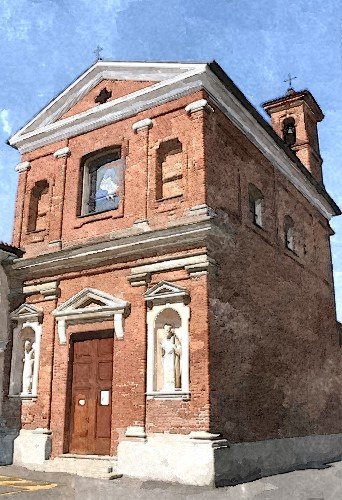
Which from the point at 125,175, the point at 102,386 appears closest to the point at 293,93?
the point at 125,175

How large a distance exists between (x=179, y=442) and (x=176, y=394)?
2.97 ft

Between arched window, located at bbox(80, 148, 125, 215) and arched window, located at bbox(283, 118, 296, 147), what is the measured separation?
29.1 ft

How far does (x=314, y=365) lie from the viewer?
15.3 meters

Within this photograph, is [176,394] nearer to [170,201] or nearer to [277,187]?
[170,201]

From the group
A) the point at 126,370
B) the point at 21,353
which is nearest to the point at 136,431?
the point at 126,370

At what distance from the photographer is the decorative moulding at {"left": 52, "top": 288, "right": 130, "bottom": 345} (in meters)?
11.3

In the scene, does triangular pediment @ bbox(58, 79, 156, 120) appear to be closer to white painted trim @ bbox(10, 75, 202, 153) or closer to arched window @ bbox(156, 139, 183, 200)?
white painted trim @ bbox(10, 75, 202, 153)

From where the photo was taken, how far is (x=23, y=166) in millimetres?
14852

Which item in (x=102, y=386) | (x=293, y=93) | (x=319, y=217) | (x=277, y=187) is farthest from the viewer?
(x=293, y=93)

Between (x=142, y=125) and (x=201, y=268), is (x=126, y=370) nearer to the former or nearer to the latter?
(x=201, y=268)

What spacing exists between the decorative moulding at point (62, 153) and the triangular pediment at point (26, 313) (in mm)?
4230

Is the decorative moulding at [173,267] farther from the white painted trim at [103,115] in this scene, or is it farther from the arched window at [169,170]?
the white painted trim at [103,115]

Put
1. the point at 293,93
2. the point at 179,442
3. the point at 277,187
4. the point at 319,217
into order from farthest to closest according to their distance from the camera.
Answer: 1. the point at 293,93
2. the point at 319,217
3. the point at 277,187
4. the point at 179,442

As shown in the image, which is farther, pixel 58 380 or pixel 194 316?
pixel 58 380
